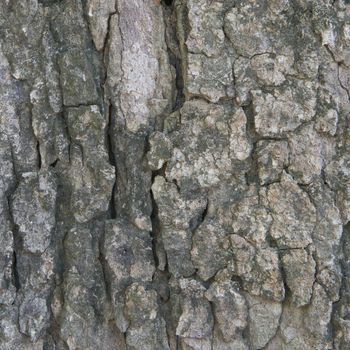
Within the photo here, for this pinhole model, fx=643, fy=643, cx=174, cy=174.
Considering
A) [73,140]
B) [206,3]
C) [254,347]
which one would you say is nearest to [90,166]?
[73,140]

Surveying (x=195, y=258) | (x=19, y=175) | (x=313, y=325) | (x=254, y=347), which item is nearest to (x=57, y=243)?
(x=19, y=175)

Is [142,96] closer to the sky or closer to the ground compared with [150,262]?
closer to the sky

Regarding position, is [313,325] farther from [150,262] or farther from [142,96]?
[142,96]

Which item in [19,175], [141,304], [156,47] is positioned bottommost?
[141,304]

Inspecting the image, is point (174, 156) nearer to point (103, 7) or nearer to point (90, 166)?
point (90, 166)

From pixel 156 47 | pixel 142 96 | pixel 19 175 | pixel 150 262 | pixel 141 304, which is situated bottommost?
pixel 141 304

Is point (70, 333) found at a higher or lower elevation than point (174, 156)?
lower
